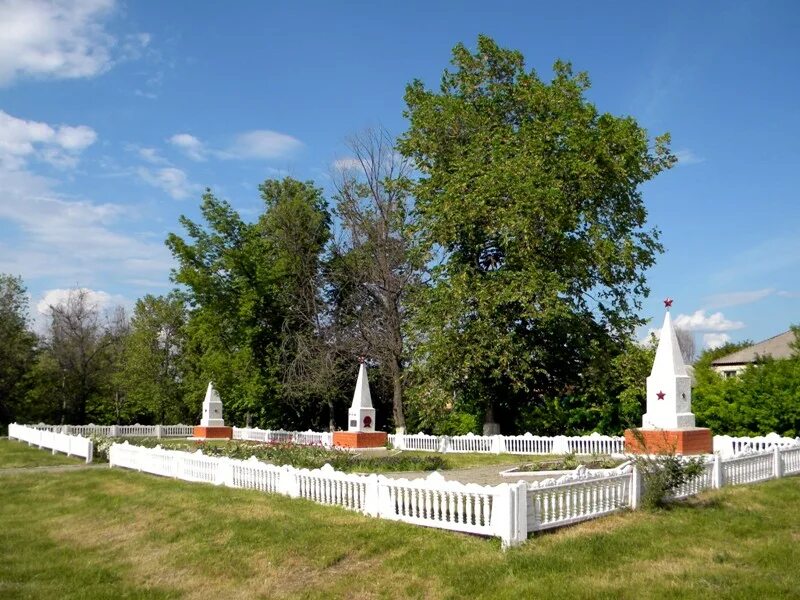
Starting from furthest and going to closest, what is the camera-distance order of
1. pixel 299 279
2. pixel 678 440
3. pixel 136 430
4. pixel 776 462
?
pixel 299 279 → pixel 136 430 → pixel 678 440 → pixel 776 462

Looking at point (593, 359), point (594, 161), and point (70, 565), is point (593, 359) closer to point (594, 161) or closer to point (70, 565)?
point (594, 161)

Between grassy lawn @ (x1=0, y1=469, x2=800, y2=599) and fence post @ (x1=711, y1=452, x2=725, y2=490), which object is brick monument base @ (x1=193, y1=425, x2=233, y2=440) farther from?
fence post @ (x1=711, y1=452, x2=725, y2=490)

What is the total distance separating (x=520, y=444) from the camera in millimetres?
21625

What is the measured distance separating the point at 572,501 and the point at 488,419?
16576mm

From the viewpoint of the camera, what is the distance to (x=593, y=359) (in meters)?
23.7

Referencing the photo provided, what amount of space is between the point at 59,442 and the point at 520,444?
54.2ft

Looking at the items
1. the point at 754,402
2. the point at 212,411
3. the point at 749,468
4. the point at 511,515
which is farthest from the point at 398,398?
the point at 511,515

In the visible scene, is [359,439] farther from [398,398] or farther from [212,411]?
[212,411]

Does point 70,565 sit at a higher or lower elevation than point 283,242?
lower

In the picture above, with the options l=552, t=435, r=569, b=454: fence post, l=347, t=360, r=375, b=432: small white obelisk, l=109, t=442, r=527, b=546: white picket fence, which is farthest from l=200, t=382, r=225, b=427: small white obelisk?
l=109, t=442, r=527, b=546: white picket fence

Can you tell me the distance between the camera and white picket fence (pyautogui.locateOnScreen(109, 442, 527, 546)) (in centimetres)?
850

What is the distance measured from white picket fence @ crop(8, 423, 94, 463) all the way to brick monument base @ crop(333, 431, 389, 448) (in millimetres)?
8092

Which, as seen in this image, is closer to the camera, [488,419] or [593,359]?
[593,359]

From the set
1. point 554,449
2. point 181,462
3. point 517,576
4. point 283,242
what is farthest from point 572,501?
point 283,242
